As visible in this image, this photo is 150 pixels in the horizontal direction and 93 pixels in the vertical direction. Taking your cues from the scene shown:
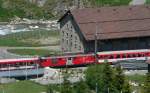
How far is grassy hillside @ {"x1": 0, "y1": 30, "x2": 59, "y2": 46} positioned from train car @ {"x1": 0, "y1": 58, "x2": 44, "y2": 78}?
23.4 m

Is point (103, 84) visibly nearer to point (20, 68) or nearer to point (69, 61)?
point (20, 68)

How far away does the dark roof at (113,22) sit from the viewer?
9706 cm

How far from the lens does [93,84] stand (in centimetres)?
7206

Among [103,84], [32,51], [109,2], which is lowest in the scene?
[32,51]

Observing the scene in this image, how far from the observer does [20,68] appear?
8656 cm

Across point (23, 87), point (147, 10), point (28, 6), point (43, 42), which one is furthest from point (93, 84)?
point (28, 6)

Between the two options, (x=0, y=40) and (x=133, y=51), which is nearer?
(x=133, y=51)

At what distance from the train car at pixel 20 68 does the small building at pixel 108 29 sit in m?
10.6

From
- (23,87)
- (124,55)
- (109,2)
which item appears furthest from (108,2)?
(23,87)

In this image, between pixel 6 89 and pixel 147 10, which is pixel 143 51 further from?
pixel 6 89

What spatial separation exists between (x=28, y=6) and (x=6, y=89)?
6722 cm

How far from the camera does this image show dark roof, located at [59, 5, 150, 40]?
318ft

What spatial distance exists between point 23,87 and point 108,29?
24094 millimetres

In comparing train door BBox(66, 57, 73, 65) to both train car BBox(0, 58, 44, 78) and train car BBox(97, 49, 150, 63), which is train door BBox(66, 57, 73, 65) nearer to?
train car BBox(97, 49, 150, 63)
